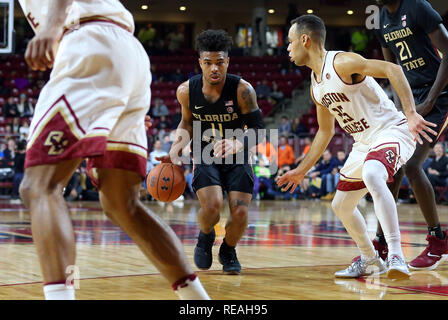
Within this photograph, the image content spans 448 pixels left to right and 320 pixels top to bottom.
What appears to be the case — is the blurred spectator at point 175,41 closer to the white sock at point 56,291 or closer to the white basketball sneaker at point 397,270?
the white basketball sneaker at point 397,270

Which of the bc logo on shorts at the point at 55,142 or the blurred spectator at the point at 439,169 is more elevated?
the bc logo on shorts at the point at 55,142

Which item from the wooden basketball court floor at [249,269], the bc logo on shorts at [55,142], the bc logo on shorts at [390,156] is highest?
the bc logo on shorts at [55,142]

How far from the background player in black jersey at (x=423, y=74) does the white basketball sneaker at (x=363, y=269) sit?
30 cm

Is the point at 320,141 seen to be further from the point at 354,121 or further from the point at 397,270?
the point at 397,270

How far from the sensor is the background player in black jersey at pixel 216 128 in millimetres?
5414

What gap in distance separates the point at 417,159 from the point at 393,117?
62cm

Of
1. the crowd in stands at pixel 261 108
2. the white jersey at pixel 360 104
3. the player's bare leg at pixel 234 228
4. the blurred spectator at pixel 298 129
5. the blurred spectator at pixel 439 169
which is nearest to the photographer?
the white jersey at pixel 360 104

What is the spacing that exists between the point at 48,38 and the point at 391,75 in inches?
102

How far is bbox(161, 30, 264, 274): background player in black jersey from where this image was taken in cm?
541

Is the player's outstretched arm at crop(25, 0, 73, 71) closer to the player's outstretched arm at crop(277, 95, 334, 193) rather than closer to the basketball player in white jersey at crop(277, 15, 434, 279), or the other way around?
the basketball player in white jersey at crop(277, 15, 434, 279)

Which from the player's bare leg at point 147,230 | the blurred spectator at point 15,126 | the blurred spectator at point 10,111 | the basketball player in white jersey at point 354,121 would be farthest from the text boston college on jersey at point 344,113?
the blurred spectator at point 10,111

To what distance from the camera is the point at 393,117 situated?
195 inches

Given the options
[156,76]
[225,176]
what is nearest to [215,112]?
[225,176]

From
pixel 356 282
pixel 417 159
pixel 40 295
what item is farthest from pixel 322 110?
pixel 40 295
